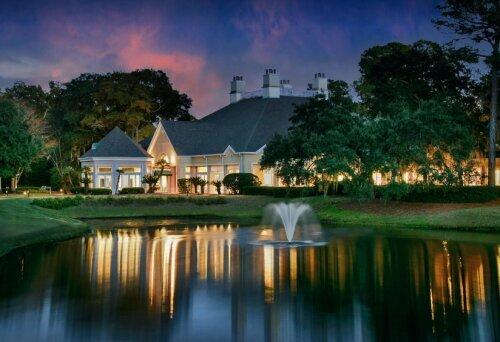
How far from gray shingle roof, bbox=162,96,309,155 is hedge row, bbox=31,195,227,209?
11.4 metres

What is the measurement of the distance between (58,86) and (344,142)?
49851 millimetres

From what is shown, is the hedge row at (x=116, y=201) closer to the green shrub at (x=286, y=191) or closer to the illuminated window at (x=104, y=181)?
the green shrub at (x=286, y=191)

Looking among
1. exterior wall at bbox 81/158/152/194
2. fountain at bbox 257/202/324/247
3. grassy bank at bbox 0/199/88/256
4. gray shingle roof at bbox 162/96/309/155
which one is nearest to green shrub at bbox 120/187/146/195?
exterior wall at bbox 81/158/152/194

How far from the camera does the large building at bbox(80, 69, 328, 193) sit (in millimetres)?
57656

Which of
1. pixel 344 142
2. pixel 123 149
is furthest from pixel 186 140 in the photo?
pixel 344 142

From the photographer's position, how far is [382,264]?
1986 centimetres

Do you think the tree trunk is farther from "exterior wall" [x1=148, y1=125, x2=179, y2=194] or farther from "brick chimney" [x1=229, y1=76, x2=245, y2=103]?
"brick chimney" [x1=229, y1=76, x2=245, y2=103]

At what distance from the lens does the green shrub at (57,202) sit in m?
42.2

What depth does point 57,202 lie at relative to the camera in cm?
4266

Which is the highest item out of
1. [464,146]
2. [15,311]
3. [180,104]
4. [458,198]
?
[180,104]

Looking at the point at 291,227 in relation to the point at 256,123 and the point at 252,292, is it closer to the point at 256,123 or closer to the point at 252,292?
the point at 252,292

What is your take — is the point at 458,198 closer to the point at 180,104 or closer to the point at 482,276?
the point at 482,276

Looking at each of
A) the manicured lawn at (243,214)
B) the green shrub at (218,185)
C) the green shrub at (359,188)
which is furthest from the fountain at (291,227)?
the green shrub at (218,185)

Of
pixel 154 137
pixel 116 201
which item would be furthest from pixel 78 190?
pixel 116 201
